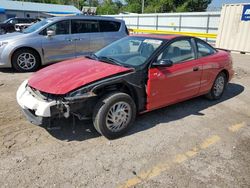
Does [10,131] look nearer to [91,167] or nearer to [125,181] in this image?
[91,167]

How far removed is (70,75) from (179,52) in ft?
6.79

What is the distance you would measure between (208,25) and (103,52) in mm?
16190

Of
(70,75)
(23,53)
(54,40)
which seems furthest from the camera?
(54,40)

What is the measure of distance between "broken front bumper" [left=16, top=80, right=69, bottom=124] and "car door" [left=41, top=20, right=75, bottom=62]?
4.39 meters

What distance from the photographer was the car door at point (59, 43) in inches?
312

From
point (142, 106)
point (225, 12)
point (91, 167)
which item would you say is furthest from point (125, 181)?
point (225, 12)

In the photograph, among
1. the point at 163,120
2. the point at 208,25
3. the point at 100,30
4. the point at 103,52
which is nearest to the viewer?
the point at 163,120

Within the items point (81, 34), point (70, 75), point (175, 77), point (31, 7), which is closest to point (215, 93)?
point (175, 77)

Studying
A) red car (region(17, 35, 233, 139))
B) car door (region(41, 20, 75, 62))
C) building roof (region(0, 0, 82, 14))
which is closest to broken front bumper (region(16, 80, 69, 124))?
red car (region(17, 35, 233, 139))

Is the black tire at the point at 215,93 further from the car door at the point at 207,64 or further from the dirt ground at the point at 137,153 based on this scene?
the dirt ground at the point at 137,153

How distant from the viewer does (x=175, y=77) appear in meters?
4.43

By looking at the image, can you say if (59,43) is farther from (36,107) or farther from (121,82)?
(36,107)

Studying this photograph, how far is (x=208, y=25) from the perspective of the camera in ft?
62.4

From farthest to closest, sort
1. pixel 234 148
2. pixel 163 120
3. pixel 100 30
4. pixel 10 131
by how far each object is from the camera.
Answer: pixel 100 30, pixel 163 120, pixel 10 131, pixel 234 148
